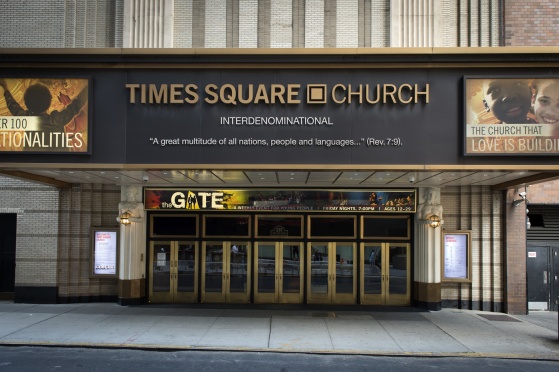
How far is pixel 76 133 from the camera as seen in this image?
11797 mm

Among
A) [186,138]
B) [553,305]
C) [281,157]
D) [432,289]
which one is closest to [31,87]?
[186,138]

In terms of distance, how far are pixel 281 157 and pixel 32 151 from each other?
6.04 meters

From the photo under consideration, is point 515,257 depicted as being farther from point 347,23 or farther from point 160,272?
point 160,272

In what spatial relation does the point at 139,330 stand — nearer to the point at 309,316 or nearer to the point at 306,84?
the point at 309,316

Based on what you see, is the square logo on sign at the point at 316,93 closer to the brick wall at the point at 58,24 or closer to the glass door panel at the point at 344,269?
the glass door panel at the point at 344,269

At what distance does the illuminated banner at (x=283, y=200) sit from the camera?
15688mm

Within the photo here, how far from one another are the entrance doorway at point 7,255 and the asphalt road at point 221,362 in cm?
611

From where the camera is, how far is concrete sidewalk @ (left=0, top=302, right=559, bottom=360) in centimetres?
1096

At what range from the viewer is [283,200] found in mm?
15805

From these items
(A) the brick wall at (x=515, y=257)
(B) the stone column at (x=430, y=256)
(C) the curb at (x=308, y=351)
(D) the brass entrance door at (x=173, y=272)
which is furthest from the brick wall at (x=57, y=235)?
(A) the brick wall at (x=515, y=257)

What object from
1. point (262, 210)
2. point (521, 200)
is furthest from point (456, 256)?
point (262, 210)

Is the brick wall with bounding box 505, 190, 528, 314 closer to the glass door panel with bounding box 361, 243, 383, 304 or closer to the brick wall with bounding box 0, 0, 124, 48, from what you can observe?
the glass door panel with bounding box 361, 243, 383, 304

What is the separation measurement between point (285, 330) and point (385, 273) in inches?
196

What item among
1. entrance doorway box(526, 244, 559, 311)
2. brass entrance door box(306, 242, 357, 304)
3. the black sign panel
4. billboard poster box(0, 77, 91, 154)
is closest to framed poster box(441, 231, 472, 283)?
entrance doorway box(526, 244, 559, 311)
